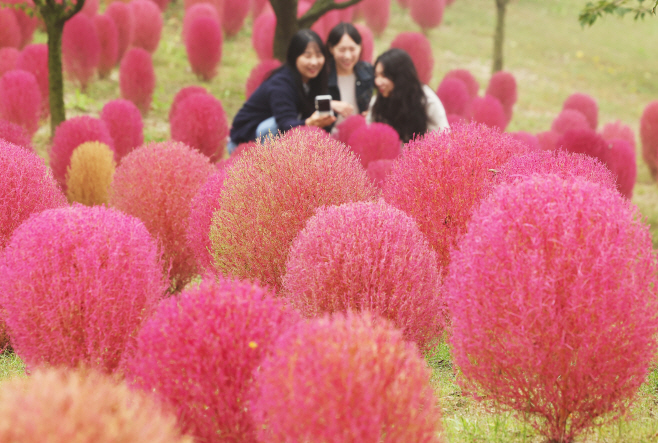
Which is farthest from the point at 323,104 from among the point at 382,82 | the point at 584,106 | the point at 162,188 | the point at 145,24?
the point at 145,24

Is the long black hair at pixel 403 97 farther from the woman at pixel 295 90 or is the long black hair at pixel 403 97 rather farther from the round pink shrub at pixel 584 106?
the round pink shrub at pixel 584 106

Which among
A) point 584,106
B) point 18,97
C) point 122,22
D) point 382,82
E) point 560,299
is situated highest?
point 122,22

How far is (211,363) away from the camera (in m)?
2.34

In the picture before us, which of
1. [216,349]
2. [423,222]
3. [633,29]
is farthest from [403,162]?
[633,29]

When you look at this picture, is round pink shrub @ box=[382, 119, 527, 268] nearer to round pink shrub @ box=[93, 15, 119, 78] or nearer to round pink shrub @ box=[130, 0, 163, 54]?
round pink shrub @ box=[93, 15, 119, 78]

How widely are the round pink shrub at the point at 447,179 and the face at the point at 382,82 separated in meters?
2.73

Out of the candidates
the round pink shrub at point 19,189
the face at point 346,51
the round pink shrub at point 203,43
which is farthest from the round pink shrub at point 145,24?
the round pink shrub at point 19,189

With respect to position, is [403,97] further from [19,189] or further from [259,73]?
[19,189]

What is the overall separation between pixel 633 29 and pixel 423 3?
8618mm

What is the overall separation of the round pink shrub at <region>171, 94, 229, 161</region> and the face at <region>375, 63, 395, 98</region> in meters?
2.02

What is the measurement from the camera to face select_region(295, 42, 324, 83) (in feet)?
20.6

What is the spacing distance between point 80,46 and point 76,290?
27.3 ft

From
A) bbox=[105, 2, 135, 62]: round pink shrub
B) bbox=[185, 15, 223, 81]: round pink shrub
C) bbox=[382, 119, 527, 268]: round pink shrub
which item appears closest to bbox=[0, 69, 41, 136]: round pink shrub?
bbox=[105, 2, 135, 62]: round pink shrub

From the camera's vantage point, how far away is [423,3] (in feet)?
57.1
